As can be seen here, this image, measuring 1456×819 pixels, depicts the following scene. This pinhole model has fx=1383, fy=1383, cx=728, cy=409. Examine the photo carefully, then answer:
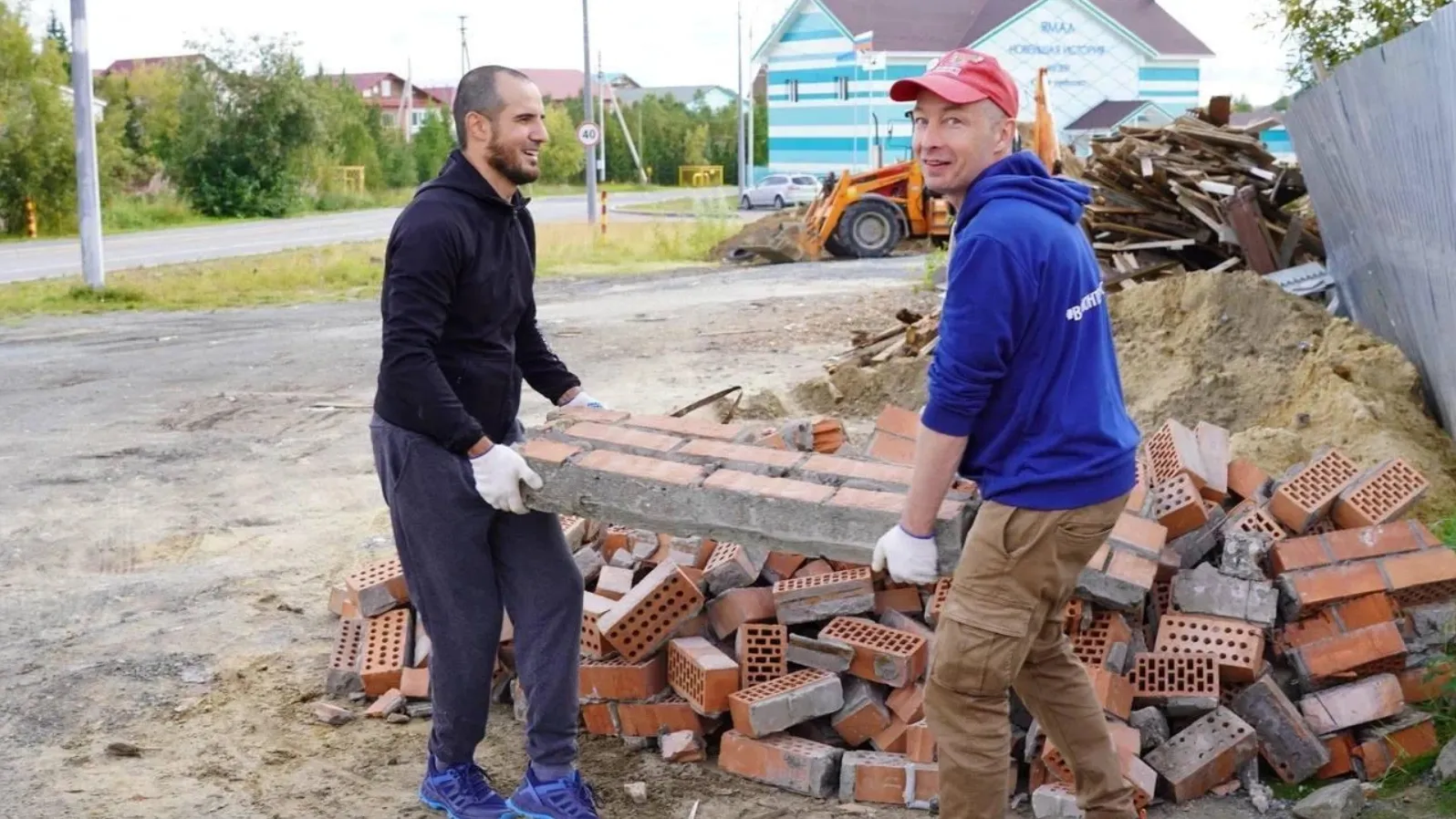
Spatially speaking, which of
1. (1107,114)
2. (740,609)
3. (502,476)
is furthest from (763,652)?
(1107,114)

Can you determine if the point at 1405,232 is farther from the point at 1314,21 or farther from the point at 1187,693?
the point at 1314,21

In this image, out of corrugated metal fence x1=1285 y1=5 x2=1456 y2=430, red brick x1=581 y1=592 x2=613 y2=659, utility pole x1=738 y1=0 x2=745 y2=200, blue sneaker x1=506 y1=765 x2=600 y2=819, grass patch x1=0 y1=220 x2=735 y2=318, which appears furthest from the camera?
utility pole x1=738 y1=0 x2=745 y2=200

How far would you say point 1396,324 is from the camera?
23.1ft

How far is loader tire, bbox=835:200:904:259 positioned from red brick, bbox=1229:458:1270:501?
59.0ft

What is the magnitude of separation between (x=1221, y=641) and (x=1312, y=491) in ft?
2.87

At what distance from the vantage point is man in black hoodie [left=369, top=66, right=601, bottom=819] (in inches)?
143

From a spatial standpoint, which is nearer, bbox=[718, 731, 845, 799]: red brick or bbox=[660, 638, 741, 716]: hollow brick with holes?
bbox=[718, 731, 845, 799]: red brick

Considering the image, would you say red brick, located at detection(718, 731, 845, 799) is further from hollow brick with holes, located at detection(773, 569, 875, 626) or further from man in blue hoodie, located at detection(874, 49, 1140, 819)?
man in blue hoodie, located at detection(874, 49, 1140, 819)

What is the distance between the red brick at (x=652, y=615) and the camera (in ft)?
15.1

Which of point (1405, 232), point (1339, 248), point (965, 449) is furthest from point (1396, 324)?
point (965, 449)

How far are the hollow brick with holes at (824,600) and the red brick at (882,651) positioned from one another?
0.07 meters

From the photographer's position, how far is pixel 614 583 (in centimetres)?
502

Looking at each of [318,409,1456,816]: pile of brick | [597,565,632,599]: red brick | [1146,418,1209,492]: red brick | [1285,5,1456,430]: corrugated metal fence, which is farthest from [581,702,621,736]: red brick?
[1285,5,1456,430]: corrugated metal fence

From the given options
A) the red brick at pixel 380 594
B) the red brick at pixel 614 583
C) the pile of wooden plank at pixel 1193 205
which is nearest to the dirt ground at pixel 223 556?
the red brick at pixel 380 594
